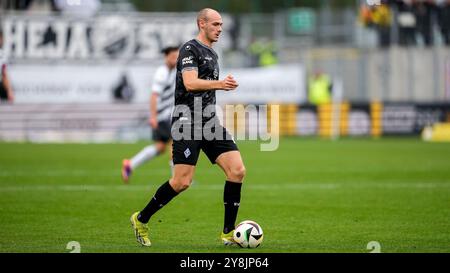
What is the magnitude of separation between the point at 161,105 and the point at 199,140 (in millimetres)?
7513

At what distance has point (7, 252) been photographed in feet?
31.7

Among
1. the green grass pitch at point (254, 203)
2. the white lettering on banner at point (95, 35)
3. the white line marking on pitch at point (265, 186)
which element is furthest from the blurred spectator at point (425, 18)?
the white line marking on pitch at point (265, 186)

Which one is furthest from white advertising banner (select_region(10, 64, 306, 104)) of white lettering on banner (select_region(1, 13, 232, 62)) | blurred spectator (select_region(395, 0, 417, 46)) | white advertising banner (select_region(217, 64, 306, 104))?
blurred spectator (select_region(395, 0, 417, 46))

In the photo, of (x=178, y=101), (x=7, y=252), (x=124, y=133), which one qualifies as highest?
(x=178, y=101)

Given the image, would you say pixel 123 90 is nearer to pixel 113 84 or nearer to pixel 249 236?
pixel 113 84

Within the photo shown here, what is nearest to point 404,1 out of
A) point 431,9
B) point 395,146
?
point 431,9

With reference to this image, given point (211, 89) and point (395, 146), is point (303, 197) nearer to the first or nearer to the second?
point (211, 89)

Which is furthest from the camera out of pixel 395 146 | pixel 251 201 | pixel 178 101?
pixel 395 146

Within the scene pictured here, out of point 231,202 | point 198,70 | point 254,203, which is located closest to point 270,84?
point 254,203

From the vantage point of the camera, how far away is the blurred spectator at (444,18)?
39281 millimetres

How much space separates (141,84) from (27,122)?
457cm

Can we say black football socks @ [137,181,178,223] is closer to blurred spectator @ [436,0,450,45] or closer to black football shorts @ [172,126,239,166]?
black football shorts @ [172,126,239,166]

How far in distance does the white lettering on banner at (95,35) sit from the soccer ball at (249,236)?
85.2 feet

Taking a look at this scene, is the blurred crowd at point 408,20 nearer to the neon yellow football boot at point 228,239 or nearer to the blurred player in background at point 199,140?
the blurred player in background at point 199,140
